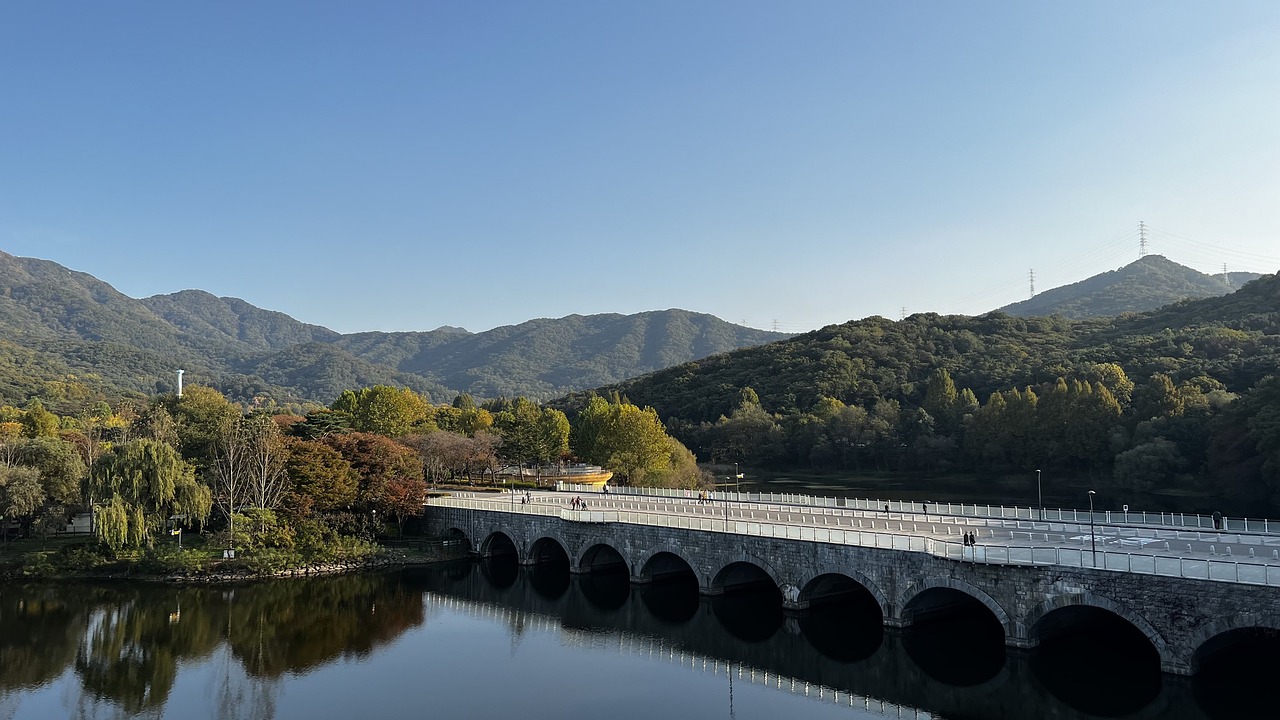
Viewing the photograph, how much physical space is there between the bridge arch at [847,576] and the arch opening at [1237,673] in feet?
34.8

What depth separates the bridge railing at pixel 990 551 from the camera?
24.4 metres

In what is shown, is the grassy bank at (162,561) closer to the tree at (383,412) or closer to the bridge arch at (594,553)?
the bridge arch at (594,553)

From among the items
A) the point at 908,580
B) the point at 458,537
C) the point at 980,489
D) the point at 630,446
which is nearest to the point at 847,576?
the point at 908,580

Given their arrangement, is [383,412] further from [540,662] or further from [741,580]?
[540,662]

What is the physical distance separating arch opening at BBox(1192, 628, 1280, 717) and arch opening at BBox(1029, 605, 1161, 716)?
4.46 ft

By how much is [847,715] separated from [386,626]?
73.7 ft

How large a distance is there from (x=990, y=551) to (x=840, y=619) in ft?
27.3

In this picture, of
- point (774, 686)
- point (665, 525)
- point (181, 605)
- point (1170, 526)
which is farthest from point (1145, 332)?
point (181, 605)

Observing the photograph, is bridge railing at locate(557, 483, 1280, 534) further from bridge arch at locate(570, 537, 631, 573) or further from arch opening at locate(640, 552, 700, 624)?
bridge arch at locate(570, 537, 631, 573)

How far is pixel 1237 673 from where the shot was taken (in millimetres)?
25797

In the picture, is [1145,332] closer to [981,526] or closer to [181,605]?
[981,526]

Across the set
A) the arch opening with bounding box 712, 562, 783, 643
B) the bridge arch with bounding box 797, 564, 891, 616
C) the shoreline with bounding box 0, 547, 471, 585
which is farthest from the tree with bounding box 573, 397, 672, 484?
the bridge arch with bounding box 797, 564, 891, 616

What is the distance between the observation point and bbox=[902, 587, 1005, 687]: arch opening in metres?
28.6

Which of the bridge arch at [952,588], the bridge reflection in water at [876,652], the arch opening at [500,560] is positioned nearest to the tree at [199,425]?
the arch opening at [500,560]
